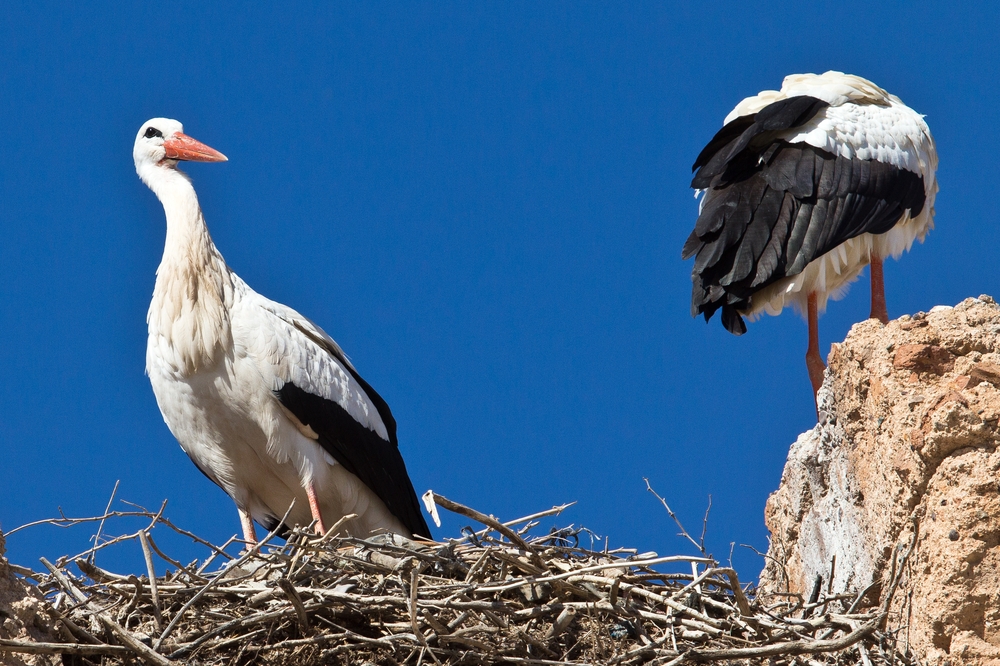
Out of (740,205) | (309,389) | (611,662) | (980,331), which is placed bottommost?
(611,662)

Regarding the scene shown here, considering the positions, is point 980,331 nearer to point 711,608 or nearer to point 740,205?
point 711,608

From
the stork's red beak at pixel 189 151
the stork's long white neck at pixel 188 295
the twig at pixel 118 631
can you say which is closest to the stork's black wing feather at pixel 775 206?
the stork's long white neck at pixel 188 295

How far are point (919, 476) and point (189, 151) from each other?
447cm

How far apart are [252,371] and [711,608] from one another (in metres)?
2.74

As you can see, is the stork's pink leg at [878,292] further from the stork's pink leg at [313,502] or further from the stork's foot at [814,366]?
the stork's pink leg at [313,502]

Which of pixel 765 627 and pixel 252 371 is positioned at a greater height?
pixel 252 371

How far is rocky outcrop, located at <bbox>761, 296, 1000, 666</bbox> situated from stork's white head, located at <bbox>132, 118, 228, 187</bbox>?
3762 mm

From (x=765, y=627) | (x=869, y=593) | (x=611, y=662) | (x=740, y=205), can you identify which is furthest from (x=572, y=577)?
(x=740, y=205)

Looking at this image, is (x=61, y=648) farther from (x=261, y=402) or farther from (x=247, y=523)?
(x=247, y=523)

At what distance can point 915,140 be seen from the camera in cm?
703

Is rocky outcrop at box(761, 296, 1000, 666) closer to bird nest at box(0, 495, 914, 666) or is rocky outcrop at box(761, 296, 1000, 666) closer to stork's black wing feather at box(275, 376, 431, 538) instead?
bird nest at box(0, 495, 914, 666)

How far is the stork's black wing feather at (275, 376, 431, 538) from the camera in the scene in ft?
21.1

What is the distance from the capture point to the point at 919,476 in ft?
13.5

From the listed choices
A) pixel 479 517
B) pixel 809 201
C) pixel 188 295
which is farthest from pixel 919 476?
pixel 188 295
